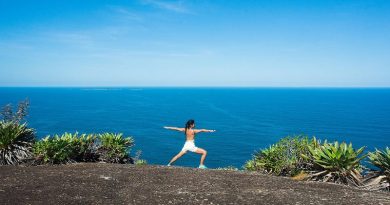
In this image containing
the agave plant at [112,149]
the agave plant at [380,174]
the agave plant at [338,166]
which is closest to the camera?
the agave plant at [380,174]

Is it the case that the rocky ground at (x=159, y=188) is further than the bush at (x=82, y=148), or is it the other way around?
the bush at (x=82, y=148)

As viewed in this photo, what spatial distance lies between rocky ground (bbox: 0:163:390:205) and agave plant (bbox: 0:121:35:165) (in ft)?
3.85

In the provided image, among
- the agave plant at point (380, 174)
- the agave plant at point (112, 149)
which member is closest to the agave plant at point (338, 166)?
the agave plant at point (380, 174)

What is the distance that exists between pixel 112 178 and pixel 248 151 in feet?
247

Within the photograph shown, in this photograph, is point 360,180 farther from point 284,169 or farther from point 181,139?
point 181,139

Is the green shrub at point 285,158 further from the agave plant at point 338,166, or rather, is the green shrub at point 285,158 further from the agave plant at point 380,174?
the agave plant at point 380,174

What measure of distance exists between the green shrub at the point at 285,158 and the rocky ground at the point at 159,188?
1794 millimetres

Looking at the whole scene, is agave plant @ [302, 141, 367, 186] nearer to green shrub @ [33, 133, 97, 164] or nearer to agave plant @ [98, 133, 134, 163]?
agave plant @ [98, 133, 134, 163]

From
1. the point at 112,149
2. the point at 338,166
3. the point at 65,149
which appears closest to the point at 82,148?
the point at 65,149

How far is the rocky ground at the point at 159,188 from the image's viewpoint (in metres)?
7.55

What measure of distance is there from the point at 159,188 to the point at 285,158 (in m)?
5.80

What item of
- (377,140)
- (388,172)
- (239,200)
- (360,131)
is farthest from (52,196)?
A: (360,131)

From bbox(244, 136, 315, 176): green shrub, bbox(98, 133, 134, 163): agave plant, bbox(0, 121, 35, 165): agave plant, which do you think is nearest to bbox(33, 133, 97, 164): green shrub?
bbox(98, 133, 134, 163): agave plant

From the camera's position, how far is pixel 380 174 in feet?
33.0
